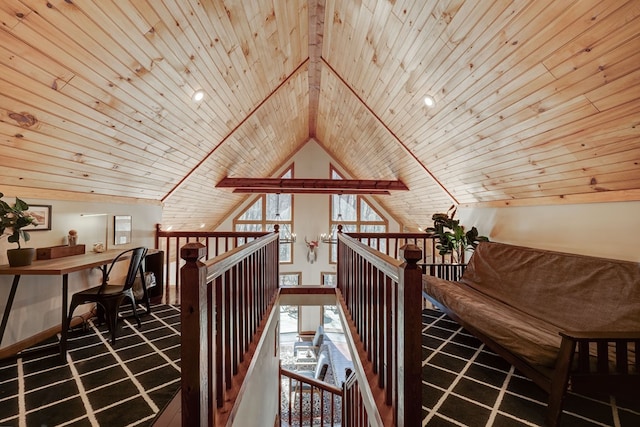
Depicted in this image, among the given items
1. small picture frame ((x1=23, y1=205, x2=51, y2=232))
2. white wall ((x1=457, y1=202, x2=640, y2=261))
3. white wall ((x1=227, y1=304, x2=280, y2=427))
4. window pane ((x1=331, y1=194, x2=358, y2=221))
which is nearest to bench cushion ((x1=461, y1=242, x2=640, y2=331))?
white wall ((x1=457, y1=202, x2=640, y2=261))

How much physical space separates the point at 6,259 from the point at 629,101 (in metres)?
4.64

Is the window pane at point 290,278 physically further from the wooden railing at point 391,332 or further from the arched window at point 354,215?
the wooden railing at point 391,332

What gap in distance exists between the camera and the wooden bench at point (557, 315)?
1.54 m

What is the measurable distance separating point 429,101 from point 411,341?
256 centimetres

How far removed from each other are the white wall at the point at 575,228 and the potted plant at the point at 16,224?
4.55m

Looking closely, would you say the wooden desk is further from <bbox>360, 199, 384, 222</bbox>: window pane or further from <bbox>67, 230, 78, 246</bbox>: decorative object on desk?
<bbox>360, 199, 384, 222</bbox>: window pane

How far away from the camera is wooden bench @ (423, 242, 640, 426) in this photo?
154 cm

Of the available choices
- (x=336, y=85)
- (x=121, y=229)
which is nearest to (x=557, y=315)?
(x=336, y=85)

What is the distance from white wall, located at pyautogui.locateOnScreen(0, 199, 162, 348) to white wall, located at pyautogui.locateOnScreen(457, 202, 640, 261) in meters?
4.88

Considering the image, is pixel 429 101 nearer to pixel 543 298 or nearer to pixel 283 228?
pixel 543 298

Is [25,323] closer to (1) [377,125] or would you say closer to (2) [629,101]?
(1) [377,125]

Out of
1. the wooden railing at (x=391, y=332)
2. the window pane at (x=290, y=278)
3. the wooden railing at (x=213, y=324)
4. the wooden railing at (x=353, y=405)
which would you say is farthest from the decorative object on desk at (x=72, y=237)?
the window pane at (x=290, y=278)

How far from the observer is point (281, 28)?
282 cm

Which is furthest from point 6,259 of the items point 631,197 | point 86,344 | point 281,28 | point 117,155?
point 631,197
